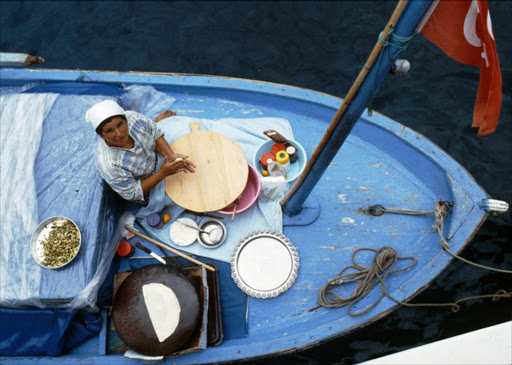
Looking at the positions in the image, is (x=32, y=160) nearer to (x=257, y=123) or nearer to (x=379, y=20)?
(x=257, y=123)

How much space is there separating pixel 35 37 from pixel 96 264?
14.6 feet

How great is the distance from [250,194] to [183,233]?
2.19 feet

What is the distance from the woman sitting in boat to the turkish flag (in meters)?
1.84

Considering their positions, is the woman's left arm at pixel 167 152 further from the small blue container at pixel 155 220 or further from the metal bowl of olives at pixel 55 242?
the metal bowl of olives at pixel 55 242

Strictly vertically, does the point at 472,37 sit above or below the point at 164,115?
above

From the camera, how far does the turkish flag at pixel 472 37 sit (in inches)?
55.2

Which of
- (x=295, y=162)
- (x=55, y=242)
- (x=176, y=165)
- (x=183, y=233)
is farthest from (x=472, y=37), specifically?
(x=55, y=242)

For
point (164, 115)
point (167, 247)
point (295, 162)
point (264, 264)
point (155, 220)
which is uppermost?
point (295, 162)

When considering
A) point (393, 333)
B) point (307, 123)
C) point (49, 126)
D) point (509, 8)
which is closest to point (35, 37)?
point (49, 126)

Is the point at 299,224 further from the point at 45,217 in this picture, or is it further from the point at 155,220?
the point at 45,217

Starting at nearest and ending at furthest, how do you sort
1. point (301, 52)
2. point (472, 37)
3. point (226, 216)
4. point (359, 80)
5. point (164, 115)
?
point (472, 37) < point (359, 80) < point (226, 216) < point (164, 115) < point (301, 52)

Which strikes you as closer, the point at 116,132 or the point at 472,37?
the point at 472,37

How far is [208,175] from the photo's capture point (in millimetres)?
2816

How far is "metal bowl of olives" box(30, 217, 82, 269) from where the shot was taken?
2.49 metres
